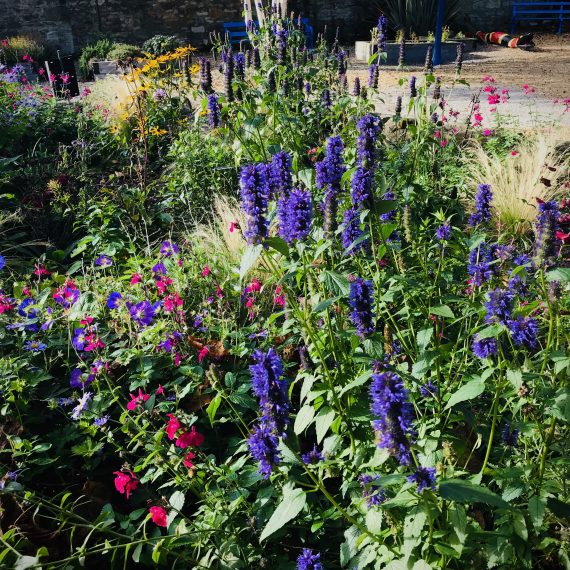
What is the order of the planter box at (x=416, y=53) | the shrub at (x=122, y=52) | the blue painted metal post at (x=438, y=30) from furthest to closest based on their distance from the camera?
1. the shrub at (x=122, y=52)
2. the planter box at (x=416, y=53)
3. the blue painted metal post at (x=438, y=30)

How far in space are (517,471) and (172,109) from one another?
634 centimetres

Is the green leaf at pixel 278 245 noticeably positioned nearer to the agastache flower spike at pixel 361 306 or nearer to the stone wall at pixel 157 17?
the agastache flower spike at pixel 361 306

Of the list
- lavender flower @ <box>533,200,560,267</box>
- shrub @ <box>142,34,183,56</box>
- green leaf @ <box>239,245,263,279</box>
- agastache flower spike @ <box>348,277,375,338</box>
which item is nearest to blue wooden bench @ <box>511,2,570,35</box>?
shrub @ <box>142,34,183,56</box>

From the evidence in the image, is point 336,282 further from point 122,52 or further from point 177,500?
point 122,52

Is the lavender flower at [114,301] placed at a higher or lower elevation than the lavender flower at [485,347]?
lower

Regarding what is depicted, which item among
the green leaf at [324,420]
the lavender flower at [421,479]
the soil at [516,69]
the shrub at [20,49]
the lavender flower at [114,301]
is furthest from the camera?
the shrub at [20,49]

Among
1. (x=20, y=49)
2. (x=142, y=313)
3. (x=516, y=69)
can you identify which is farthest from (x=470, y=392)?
(x=20, y=49)

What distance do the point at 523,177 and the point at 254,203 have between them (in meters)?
3.51

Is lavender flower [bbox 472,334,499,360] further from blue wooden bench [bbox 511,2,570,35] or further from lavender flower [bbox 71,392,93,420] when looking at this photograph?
blue wooden bench [bbox 511,2,570,35]

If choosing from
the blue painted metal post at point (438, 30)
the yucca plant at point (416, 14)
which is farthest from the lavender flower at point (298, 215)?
the yucca plant at point (416, 14)

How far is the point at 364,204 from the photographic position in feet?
5.96

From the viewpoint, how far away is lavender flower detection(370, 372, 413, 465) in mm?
1290

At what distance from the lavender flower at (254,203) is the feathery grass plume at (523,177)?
8.78ft

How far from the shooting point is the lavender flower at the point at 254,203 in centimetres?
174
